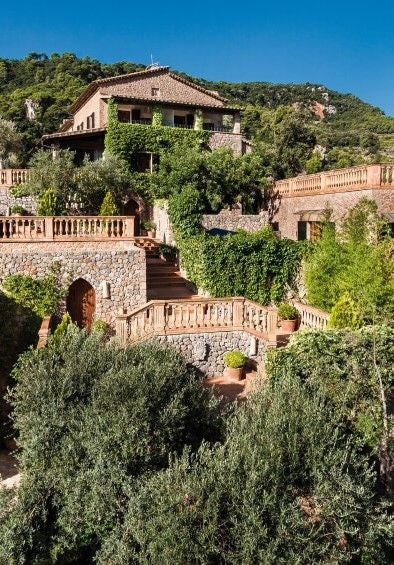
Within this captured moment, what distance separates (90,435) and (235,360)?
672 cm

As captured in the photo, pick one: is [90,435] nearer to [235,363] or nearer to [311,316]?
[235,363]

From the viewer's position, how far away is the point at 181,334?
14.5 m

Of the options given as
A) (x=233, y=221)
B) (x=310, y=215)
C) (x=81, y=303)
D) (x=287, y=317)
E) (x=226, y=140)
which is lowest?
(x=287, y=317)

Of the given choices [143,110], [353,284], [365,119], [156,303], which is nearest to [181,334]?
[156,303]

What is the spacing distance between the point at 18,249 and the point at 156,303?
214 inches

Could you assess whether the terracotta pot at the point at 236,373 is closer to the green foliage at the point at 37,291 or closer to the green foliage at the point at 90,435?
the green foliage at the point at 90,435

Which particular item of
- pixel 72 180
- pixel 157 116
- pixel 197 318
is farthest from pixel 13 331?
pixel 157 116

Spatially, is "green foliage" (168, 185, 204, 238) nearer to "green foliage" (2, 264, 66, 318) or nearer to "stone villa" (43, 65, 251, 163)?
"green foliage" (2, 264, 66, 318)

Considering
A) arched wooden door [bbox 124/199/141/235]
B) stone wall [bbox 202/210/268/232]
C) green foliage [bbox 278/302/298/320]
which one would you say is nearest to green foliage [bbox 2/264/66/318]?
green foliage [bbox 278/302/298/320]

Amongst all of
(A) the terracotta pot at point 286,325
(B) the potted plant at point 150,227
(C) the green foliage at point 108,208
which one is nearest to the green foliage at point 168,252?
(C) the green foliage at point 108,208

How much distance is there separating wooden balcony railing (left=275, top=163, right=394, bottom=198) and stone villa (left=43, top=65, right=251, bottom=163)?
1110 centimetres

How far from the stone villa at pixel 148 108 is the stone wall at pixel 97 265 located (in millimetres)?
16719

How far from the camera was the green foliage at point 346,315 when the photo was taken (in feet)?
46.0

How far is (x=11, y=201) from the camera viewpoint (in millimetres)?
25000
